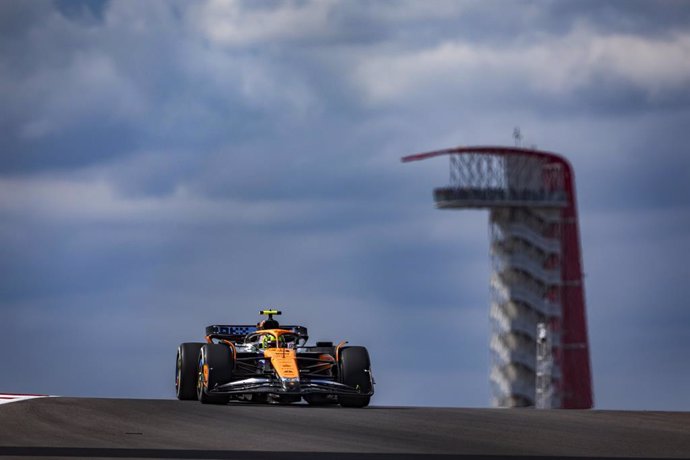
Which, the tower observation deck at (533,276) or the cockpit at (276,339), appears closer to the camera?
the cockpit at (276,339)

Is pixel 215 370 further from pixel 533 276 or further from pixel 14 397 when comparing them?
pixel 533 276

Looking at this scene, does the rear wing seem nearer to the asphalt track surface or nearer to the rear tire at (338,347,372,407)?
the rear tire at (338,347,372,407)

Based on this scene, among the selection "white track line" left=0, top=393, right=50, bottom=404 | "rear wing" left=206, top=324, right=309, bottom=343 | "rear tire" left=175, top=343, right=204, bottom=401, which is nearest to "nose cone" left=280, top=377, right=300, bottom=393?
"rear tire" left=175, top=343, right=204, bottom=401

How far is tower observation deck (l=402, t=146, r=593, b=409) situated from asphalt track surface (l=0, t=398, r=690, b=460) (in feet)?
323

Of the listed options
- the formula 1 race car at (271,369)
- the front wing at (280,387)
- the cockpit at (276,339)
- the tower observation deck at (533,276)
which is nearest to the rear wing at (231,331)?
the formula 1 race car at (271,369)

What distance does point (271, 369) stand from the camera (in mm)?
31688

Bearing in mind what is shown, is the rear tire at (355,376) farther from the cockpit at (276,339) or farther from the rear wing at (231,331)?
the rear wing at (231,331)

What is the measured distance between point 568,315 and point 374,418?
10659 cm

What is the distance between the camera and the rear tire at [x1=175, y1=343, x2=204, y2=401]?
1256 inches

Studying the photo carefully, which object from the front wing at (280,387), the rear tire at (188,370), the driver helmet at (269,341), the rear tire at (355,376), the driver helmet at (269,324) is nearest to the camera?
the front wing at (280,387)

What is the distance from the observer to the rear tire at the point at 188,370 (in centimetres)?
3191

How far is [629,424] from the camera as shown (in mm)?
25656

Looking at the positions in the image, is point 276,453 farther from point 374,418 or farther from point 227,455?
point 374,418

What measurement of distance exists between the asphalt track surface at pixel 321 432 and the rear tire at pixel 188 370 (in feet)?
6.79
